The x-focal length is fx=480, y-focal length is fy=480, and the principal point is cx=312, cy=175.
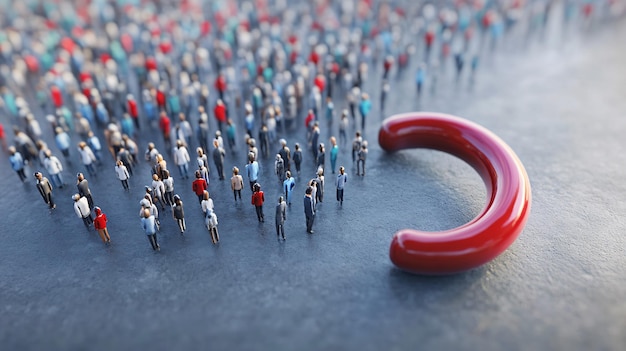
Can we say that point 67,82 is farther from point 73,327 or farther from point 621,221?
point 621,221

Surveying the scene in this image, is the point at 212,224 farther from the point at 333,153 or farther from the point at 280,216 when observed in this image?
the point at 333,153

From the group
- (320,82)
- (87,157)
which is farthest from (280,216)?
(320,82)

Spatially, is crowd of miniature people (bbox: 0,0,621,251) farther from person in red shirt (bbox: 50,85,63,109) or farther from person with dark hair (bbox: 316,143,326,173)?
person with dark hair (bbox: 316,143,326,173)

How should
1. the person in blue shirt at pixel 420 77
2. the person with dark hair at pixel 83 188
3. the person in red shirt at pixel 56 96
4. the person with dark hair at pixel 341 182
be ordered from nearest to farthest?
1. the person with dark hair at pixel 83 188
2. the person with dark hair at pixel 341 182
3. the person in red shirt at pixel 56 96
4. the person in blue shirt at pixel 420 77

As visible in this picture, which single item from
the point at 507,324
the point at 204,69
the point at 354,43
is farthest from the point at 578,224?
the point at 204,69

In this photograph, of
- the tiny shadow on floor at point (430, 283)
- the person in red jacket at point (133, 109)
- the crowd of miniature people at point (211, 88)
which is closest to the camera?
the tiny shadow on floor at point (430, 283)

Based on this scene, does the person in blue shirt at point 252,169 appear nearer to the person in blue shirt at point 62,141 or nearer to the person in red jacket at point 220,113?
the person in red jacket at point 220,113

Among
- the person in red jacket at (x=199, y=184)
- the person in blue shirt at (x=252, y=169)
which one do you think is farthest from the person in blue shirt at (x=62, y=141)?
the person in blue shirt at (x=252, y=169)
